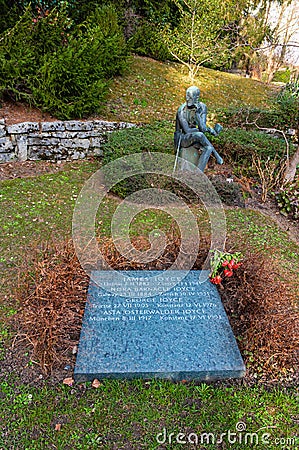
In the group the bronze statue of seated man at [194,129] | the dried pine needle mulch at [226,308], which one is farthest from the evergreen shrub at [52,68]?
the dried pine needle mulch at [226,308]

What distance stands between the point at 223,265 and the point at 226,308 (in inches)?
16.0

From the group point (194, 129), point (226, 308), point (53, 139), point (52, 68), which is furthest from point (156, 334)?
point (52, 68)

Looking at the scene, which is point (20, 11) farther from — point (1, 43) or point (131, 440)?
point (131, 440)

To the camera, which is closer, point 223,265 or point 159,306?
point 159,306

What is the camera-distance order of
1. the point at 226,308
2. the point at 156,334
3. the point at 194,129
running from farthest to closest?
the point at 194,129
the point at 226,308
the point at 156,334

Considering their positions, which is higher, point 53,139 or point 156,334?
point 53,139

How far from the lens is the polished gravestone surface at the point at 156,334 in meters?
2.65

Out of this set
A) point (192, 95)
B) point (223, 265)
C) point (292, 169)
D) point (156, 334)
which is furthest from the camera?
point (292, 169)

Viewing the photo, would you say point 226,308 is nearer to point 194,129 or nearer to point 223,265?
point 223,265

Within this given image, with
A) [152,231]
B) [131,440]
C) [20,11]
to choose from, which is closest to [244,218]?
[152,231]

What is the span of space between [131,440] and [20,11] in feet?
27.2

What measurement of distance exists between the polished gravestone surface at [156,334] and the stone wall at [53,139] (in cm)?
330

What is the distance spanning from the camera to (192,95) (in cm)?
452

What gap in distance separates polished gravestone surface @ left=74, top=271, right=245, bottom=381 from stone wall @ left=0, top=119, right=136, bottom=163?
3298mm
